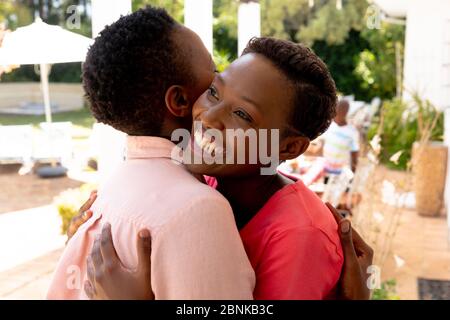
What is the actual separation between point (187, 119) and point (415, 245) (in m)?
5.52

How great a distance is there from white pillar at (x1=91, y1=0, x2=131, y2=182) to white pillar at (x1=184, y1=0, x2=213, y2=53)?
2.09 feet

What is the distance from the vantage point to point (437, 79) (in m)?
10.6

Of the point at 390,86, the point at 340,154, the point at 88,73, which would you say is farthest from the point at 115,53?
the point at 390,86

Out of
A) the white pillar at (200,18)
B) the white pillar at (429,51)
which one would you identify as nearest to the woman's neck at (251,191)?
the white pillar at (200,18)

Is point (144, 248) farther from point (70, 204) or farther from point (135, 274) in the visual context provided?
point (70, 204)

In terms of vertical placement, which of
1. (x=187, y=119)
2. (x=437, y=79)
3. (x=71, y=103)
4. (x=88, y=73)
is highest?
(x=88, y=73)

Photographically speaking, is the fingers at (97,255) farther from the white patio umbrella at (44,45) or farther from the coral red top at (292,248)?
the white patio umbrella at (44,45)

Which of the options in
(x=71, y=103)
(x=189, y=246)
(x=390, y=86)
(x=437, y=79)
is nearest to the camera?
(x=189, y=246)

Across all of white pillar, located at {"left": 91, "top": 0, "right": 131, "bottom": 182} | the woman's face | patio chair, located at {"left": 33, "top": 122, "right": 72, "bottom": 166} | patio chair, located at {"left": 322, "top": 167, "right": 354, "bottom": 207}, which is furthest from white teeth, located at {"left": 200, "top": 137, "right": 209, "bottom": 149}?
patio chair, located at {"left": 33, "top": 122, "right": 72, "bottom": 166}

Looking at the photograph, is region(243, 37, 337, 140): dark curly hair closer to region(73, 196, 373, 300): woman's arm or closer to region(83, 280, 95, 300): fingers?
region(73, 196, 373, 300): woman's arm

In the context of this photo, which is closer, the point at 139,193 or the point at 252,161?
the point at 139,193

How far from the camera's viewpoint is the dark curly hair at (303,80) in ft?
3.74
